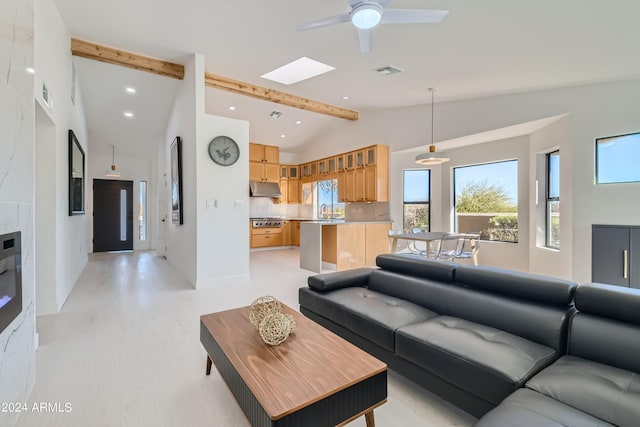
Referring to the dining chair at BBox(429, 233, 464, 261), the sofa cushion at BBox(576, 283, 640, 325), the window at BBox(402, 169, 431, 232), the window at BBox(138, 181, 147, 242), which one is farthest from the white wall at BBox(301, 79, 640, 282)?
the window at BBox(138, 181, 147, 242)

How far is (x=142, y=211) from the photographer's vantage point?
330 inches

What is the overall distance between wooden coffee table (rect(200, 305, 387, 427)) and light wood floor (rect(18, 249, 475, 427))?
352 mm

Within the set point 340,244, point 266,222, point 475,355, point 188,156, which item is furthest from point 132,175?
point 475,355

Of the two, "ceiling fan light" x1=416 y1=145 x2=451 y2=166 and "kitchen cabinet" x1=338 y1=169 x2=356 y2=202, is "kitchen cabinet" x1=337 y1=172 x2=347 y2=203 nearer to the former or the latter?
"kitchen cabinet" x1=338 y1=169 x2=356 y2=202

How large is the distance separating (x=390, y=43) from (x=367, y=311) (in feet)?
10.00

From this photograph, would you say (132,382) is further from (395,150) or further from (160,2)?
(395,150)

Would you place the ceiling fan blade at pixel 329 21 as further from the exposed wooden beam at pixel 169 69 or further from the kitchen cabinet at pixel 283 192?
the kitchen cabinet at pixel 283 192

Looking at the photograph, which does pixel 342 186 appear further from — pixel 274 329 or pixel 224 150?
pixel 274 329

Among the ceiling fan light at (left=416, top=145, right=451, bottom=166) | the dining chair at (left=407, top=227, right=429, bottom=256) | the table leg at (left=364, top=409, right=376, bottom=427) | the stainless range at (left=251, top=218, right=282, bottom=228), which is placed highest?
the ceiling fan light at (left=416, top=145, right=451, bottom=166)

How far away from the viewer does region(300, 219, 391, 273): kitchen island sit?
5.42 metres

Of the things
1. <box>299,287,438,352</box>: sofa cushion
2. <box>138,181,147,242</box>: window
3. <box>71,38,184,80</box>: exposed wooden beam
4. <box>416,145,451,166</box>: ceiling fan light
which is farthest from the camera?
<box>138,181,147,242</box>: window

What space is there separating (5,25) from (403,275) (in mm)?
3096

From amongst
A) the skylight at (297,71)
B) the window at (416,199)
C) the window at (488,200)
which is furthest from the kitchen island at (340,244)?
the skylight at (297,71)

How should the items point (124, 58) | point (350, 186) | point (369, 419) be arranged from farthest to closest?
point (350, 186)
point (124, 58)
point (369, 419)
